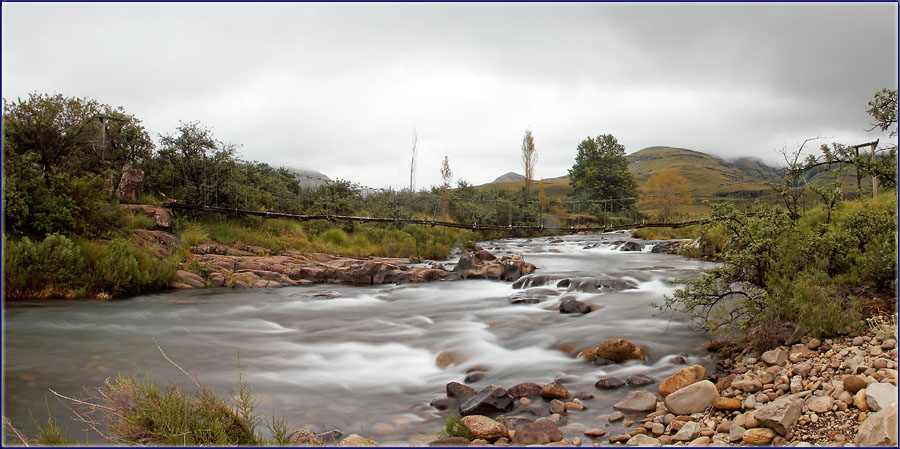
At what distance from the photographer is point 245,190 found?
71.7ft

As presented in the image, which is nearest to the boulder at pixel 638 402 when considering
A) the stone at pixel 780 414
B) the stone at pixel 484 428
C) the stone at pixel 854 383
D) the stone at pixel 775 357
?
the stone at pixel 780 414

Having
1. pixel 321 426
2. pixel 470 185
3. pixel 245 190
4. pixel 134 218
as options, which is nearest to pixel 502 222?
pixel 470 185

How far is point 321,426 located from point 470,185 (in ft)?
131

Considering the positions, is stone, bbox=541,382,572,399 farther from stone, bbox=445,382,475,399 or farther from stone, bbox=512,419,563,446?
stone, bbox=512,419,563,446

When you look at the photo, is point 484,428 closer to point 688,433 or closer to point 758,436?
point 688,433

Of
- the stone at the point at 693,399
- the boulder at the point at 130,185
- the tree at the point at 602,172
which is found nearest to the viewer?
the stone at the point at 693,399

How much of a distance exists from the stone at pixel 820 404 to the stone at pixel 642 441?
1309 millimetres

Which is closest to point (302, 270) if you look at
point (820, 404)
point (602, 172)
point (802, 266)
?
point (802, 266)

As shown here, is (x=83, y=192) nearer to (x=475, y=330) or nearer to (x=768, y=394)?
(x=475, y=330)

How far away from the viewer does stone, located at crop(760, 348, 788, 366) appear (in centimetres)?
562

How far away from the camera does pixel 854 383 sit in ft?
14.1

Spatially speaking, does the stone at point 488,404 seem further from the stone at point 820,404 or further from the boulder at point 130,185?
the boulder at point 130,185

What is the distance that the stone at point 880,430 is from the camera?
10.9 ft

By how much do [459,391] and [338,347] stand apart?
356 centimetres
